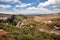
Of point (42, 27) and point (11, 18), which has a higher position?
point (11, 18)

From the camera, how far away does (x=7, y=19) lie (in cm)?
484

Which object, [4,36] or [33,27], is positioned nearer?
[4,36]

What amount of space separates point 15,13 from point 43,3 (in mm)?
929

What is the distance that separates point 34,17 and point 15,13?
60 cm

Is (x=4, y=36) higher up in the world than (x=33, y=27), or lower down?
lower down

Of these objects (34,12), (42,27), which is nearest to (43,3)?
(34,12)

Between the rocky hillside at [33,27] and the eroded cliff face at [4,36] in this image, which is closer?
the eroded cliff face at [4,36]

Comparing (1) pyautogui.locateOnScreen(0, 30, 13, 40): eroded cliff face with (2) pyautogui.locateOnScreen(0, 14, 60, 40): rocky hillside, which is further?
(2) pyautogui.locateOnScreen(0, 14, 60, 40): rocky hillside

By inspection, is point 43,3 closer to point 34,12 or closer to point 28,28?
point 34,12

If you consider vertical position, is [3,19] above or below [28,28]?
above

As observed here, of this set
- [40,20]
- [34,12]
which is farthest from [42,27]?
[34,12]

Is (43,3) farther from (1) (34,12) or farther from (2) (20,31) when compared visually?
(2) (20,31)

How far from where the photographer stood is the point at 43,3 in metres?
4.93

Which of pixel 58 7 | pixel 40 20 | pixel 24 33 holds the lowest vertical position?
pixel 24 33
